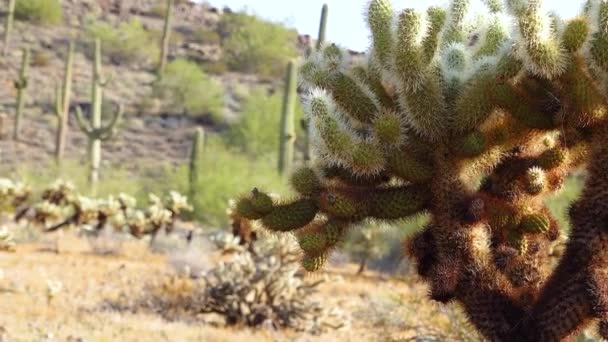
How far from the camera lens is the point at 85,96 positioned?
132ft

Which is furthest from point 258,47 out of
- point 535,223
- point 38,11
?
point 535,223

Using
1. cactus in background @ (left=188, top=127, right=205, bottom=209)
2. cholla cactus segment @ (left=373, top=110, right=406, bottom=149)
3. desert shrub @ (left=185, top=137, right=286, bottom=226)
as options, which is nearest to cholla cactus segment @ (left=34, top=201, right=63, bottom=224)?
desert shrub @ (left=185, top=137, right=286, bottom=226)

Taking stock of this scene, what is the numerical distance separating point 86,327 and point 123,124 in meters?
32.5

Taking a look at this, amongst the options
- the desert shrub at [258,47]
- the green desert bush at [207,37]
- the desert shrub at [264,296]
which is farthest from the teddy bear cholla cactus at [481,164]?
the green desert bush at [207,37]

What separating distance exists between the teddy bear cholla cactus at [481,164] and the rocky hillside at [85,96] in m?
32.0

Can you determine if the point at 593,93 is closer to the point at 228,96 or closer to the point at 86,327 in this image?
the point at 86,327

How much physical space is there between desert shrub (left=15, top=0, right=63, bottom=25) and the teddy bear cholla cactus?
45.9m

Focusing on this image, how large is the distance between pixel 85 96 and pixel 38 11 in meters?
9.93

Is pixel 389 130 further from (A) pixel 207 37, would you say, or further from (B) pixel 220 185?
(A) pixel 207 37

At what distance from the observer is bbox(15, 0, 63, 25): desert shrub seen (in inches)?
1850

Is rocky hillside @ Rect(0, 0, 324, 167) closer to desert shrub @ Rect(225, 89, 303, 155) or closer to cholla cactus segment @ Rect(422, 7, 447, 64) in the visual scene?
desert shrub @ Rect(225, 89, 303, 155)

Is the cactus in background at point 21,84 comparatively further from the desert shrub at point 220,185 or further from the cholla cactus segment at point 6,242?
the cholla cactus segment at point 6,242

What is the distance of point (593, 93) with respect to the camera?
3.45 metres

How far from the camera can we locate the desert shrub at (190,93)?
136 feet
